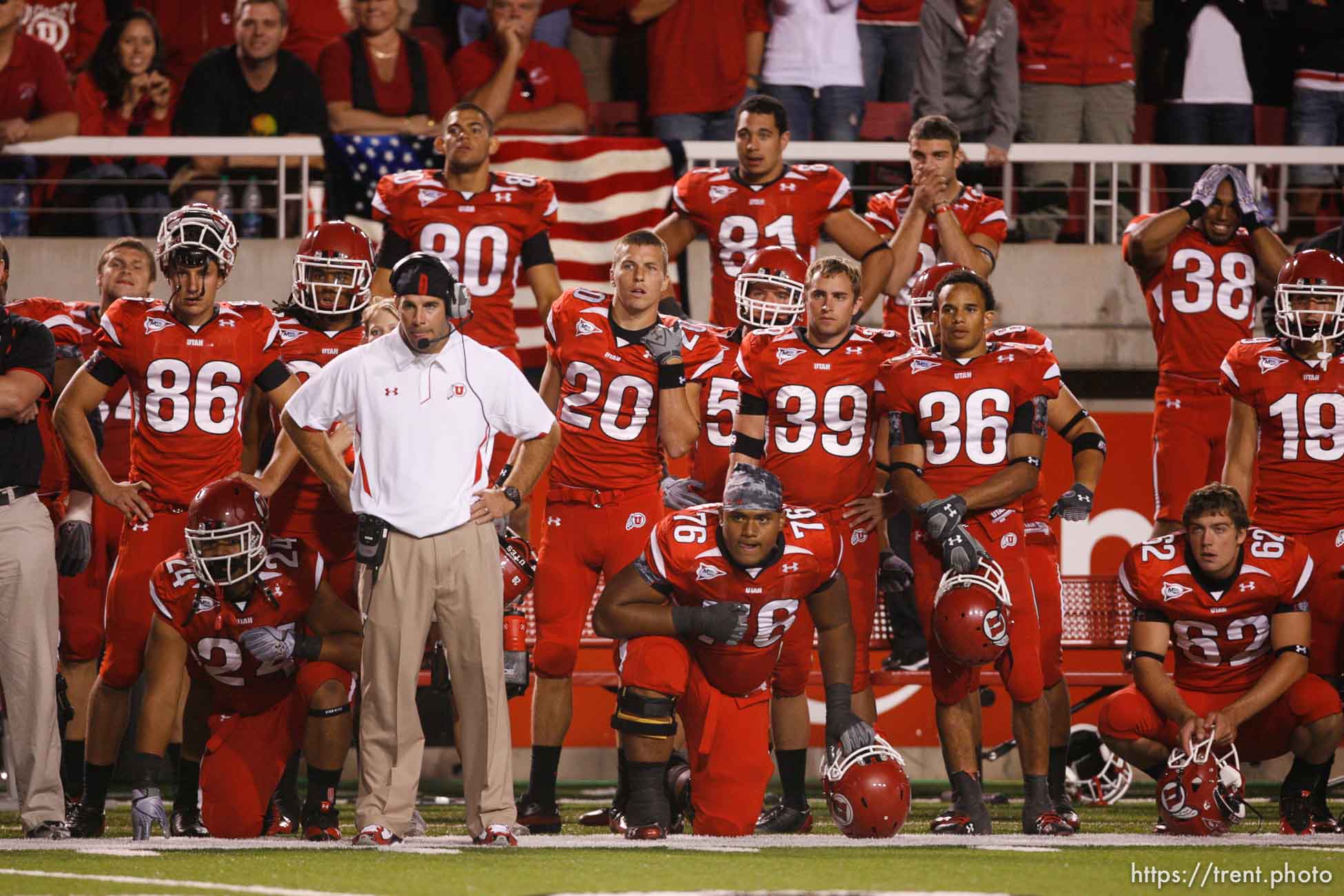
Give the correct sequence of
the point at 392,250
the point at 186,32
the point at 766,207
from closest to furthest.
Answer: the point at 392,250 < the point at 766,207 < the point at 186,32

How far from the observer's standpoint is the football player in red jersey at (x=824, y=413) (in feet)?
23.7

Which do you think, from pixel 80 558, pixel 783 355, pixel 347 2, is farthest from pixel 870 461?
pixel 347 2

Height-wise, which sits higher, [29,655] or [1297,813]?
[29,655]

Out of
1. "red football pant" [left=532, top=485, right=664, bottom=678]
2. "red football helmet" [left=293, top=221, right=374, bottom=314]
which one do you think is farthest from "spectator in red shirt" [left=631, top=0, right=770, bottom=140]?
"red football pant" [left=532, top=485, right=664, bottom=678]

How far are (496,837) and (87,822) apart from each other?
1521 millimetres

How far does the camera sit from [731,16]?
10023 millimetres

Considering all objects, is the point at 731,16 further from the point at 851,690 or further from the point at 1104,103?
the point at 851,690

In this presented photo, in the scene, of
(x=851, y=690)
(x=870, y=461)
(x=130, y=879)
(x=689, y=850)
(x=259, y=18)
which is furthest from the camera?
(x=259, y=18)

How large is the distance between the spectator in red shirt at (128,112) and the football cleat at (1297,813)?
594 centimetres

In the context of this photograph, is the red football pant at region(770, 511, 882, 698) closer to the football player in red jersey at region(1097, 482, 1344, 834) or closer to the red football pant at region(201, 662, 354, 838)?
the football player in red jersey at region(1097, 482, 1344, 834)

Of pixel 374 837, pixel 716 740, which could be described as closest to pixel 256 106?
pixel 716 740

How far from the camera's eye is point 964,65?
9.90m

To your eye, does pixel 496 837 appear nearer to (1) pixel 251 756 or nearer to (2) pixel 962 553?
(1) pixel 251 756

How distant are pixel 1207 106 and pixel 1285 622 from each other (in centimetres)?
418
